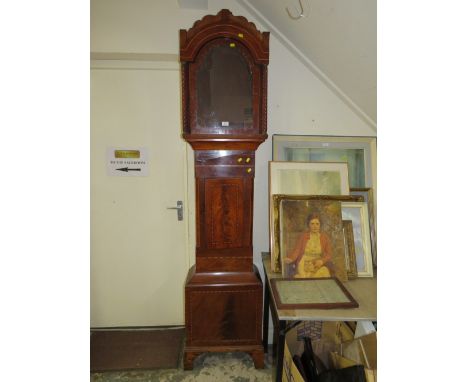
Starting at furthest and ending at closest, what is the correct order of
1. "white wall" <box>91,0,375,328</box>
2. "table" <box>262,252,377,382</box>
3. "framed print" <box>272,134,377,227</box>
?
"framed print" <box>272,134,377,227</box> → "white wall" <box>91,0,375,328</box> → "table" <box>262,252,377,382</box>

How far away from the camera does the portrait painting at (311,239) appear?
1458mm

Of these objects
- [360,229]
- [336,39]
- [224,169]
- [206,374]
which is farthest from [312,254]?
[336,39]

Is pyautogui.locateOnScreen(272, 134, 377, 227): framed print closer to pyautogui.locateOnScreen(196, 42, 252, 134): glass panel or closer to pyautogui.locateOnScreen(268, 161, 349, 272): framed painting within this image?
pyautogui.locateOnScreen(268, 161, 349, 272): framed painting

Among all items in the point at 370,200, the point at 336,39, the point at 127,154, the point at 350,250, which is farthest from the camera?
the point at 127,154

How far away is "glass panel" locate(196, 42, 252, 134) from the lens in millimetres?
1475

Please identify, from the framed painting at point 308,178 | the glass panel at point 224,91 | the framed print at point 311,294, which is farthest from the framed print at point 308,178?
the framed print at point 311,294

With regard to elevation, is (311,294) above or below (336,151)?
below

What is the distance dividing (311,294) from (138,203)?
1.35 meters

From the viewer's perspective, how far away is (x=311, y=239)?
1.49 meters

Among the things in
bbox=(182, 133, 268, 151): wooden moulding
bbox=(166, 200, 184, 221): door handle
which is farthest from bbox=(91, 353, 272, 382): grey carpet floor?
bbox=(182, 133, 268, 151): wooden moulding

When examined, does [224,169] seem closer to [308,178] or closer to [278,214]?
[278,214]

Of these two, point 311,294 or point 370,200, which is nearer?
point 311,294

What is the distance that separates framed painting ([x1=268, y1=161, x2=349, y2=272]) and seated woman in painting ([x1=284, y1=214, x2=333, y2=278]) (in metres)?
0.27

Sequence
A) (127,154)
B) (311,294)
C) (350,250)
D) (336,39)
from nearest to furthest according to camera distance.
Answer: (311,294) < (336,39) < (350,250) < (127,154)
